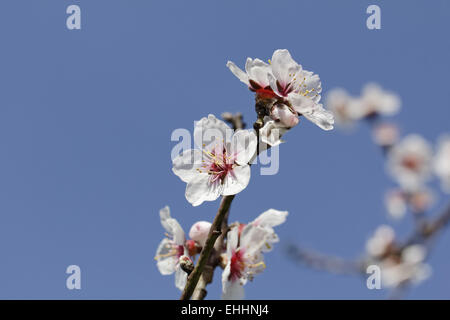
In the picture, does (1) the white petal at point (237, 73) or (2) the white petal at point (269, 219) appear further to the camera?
(2) the white petal at point (269, 219)

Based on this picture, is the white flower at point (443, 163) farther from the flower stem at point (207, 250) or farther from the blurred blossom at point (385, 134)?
the flower stem at point (207, 250)

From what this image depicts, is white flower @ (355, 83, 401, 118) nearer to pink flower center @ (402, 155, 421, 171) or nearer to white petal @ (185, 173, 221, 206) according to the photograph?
pink flower center @ (402, 155, 421, 171)

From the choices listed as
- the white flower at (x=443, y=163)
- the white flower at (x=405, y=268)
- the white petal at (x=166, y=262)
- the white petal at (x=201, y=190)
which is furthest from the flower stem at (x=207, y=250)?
the white flower at (x=443, y=163)

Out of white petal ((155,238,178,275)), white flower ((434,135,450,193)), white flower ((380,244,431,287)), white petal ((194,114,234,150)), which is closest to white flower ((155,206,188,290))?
white petal ((155,238,178,275))

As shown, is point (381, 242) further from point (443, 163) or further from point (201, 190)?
point (201, 190)
